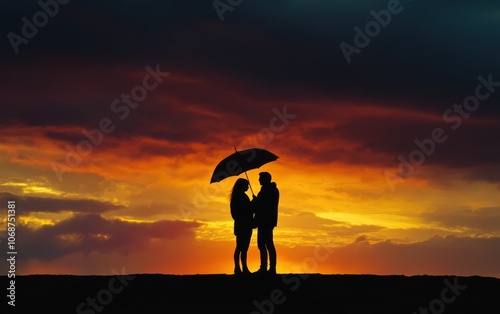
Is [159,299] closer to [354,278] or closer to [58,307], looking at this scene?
[58,307]

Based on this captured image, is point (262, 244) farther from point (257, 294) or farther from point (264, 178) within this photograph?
point (257, 294)

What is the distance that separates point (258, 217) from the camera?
62.5 feet

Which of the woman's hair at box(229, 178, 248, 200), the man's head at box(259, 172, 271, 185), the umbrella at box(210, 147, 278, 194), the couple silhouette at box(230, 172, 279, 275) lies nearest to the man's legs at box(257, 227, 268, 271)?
the couple silhouette at box(230, 172, 279, 275)

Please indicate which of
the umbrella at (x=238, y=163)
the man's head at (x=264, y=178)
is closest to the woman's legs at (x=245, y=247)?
the man's head at (x=264, y=178)

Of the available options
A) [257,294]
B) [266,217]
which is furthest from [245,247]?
[257,294]

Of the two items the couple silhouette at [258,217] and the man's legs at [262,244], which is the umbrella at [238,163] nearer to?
the couple silhouette at [258,217]

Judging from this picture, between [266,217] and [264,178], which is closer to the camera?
[264,178]

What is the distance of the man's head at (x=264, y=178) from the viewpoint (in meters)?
18.7

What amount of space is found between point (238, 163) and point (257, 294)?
334 cm

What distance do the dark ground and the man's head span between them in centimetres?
235

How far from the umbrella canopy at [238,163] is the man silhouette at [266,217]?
34 cm

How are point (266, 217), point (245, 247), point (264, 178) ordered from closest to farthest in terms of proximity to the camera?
1. point (264, 178)
2. point (266, 217)
3. point (245, 247)

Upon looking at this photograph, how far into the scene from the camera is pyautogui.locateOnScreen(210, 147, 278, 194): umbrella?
18.7 meters

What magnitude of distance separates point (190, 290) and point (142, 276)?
2.17 meters
